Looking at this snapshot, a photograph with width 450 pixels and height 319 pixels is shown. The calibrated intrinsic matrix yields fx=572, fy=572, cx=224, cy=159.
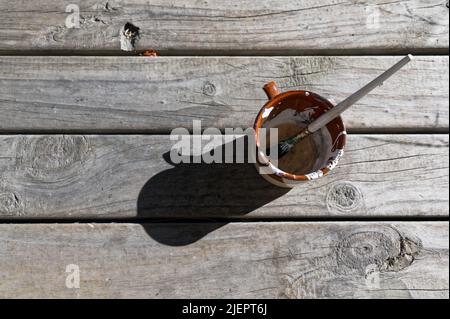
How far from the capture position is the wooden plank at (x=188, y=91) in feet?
4.30

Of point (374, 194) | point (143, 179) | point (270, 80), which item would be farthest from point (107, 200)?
point (374, 194)

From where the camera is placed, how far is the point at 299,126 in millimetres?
1246

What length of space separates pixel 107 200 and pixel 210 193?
23 centimetres

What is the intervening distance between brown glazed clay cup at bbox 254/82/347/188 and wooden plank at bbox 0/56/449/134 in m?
0.12

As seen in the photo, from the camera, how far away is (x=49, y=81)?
51.8 inches

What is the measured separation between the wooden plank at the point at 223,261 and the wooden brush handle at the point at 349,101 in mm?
254

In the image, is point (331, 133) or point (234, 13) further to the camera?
point (234, 13)

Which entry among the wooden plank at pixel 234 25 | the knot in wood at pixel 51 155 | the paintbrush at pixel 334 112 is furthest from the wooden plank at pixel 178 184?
the wooden plank at pixel 234 25

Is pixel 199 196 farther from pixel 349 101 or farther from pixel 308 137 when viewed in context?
pixel 349 101

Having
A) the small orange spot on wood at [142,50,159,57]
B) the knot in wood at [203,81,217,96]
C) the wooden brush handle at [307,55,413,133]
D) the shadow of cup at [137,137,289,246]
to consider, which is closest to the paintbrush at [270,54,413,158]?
the wooden brush handle at [307,55,413,133]

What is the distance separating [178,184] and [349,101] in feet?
1.42

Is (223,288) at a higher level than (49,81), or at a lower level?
lower
